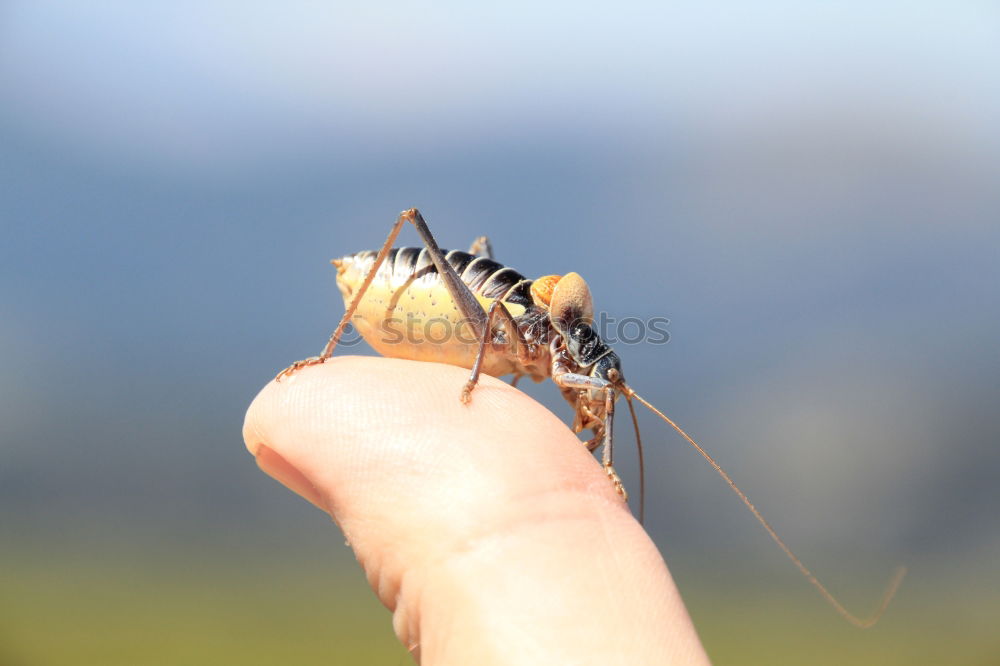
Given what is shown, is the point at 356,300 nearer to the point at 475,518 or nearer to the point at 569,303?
the point at 569,303

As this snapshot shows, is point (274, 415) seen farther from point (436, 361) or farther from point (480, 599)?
point (480, 599)

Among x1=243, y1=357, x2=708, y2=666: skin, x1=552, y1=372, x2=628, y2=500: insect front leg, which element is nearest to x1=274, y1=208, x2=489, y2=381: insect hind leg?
x1=243, y1=357, x2=708, y2=666: skin

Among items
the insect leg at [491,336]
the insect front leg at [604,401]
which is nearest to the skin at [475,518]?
the insect leg at [491,336]

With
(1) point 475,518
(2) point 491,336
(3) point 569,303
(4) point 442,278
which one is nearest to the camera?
(1) point 475,518

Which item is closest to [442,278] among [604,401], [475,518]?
[604,401]

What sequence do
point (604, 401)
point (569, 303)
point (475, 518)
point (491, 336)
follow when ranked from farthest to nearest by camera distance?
1. point (569, 303)
2. point (491, 336)
3. point (604, 401)
4. point (475, 518)

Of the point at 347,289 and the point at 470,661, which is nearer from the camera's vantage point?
the point at 470,661

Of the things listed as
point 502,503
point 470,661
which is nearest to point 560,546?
point 502,503
